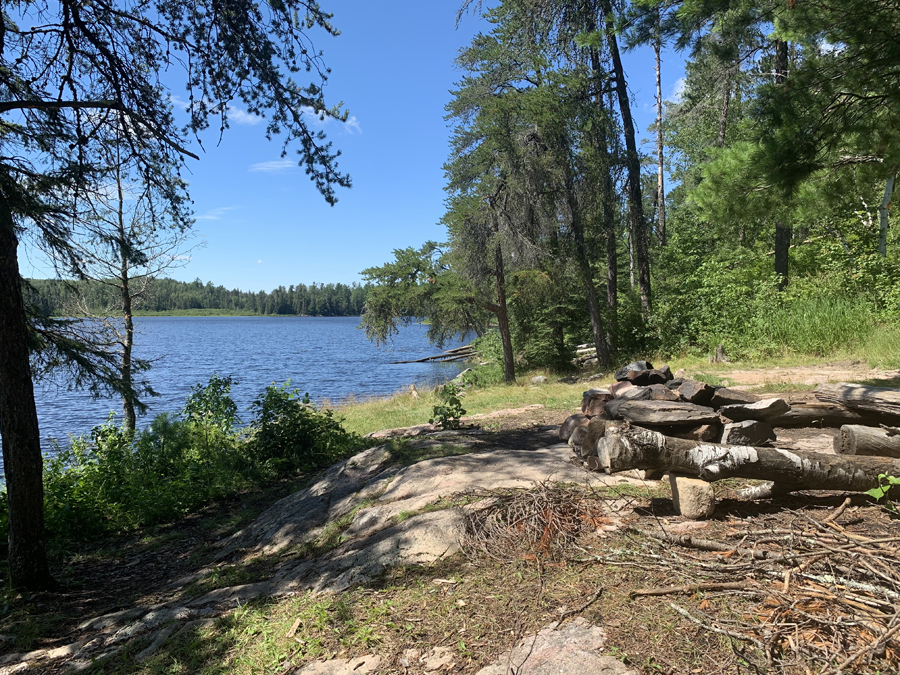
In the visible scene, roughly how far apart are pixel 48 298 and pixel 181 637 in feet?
15.8

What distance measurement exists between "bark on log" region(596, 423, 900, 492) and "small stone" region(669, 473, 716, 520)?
3.8 inches

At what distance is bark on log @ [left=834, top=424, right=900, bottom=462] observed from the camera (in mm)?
3852

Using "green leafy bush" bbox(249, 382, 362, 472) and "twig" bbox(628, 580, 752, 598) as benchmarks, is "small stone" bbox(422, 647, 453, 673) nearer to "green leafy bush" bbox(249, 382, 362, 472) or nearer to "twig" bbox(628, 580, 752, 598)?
"twig" bbox(628, 580, 752, 598)

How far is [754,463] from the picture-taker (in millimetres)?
3543

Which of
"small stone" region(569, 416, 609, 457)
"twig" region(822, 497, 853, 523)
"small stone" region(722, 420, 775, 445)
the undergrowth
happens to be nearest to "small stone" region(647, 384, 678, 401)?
"small stone" region(722, 420, 775, 445)

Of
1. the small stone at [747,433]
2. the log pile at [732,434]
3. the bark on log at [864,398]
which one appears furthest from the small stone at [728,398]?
the bark on log at [864,398]

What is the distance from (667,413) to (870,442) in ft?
4.60

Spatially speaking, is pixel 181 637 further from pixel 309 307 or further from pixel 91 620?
pixel 309 307

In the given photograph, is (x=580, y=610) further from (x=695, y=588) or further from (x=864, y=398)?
(x=864, y=398)

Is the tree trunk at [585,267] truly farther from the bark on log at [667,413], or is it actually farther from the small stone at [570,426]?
the bark on log at [667,413]

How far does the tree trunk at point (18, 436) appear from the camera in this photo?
4.52 metres

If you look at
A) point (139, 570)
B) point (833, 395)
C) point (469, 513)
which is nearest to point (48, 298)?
point (139, 570)

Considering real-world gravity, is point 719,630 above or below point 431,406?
above

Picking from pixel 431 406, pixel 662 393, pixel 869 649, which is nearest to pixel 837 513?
pixel 869 649
